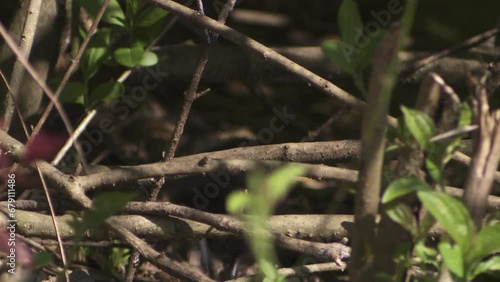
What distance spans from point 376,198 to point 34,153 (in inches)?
28.4

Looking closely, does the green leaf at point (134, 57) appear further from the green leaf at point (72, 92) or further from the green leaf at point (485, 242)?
the green leaf at point (485, 242)

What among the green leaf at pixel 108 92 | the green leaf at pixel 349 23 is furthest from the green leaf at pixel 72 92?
the green leaf at pixel 349 23

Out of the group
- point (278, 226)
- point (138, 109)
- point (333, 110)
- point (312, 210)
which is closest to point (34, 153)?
point (278, 226)

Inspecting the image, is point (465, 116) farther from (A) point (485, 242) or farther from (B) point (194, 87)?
(B) point (194, 87)

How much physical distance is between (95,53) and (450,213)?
1146 mm

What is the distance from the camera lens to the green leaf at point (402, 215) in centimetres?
105

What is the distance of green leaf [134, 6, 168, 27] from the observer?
183cm

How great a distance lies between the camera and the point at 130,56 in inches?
72.1

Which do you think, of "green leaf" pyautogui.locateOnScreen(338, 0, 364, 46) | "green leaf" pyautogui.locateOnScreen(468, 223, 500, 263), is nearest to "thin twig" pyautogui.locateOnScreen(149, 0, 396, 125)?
"green leaf" pyautogui.locateOnScreen(338, 0, 364, 46)

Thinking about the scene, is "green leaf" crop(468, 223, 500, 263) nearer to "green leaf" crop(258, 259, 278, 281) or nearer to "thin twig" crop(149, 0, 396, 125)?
"green leaf" crop(258, 259, 278, 281)

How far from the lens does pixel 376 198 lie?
42.7 inches

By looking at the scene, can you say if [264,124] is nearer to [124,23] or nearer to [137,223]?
[124,23]

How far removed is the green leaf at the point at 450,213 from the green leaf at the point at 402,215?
0.29ft

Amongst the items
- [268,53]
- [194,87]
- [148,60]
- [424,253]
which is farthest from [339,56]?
[148,60]
